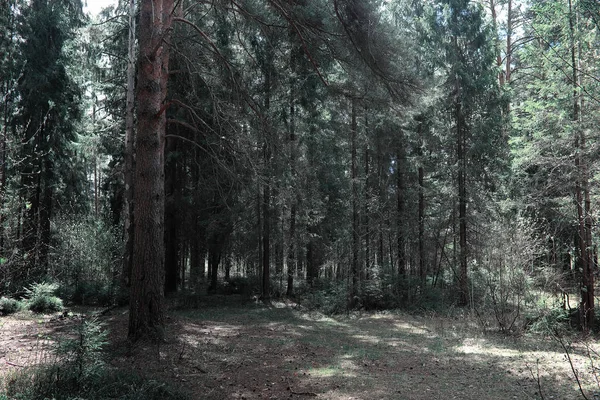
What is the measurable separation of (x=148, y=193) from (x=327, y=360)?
418 cm

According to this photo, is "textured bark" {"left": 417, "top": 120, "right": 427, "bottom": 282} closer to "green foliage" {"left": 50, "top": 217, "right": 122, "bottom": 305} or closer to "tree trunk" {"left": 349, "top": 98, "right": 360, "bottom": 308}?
"tree trunk" {"left": 349, "top": 98, "right": 360, "bottom": 308}

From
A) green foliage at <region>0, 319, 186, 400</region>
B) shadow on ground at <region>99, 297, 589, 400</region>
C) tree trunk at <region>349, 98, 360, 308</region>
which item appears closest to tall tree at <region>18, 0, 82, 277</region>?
shadow on ground at <region>99, 297, 589, 400</region>

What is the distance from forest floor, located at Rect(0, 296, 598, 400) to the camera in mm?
5344

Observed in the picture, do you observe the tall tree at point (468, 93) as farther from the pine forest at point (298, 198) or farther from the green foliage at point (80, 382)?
the green foliage at point (80, 382)

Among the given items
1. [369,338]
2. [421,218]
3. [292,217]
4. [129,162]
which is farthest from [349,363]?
[421,218]

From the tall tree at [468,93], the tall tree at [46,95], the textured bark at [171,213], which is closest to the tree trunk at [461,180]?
the tall tree at [468,93]

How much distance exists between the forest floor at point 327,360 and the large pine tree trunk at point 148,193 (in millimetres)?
549

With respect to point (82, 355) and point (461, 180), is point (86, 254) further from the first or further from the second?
point (461, 180)

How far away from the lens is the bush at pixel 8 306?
34.2ft

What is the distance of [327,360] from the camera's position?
23.2 feet

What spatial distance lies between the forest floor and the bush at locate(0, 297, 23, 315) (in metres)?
0.51

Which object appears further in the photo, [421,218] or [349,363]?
[421,218]

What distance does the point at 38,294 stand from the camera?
11289mm

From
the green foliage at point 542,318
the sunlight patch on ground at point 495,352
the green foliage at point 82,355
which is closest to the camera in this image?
the green foliage at point 82,355
